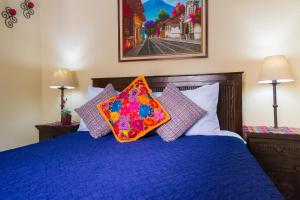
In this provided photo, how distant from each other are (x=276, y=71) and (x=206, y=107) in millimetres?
675

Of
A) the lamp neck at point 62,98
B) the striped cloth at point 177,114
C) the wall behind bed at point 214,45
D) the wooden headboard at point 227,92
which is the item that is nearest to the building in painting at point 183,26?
the wall behind bed at point 214,45

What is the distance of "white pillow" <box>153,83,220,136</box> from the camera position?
1722 mm

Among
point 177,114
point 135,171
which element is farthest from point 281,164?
point 135,171

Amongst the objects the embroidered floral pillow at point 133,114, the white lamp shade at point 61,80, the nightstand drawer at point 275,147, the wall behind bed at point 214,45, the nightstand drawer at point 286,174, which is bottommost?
the nightstand drawer at point 286,174

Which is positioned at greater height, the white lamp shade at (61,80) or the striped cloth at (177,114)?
the white lamp shade at (61,80)

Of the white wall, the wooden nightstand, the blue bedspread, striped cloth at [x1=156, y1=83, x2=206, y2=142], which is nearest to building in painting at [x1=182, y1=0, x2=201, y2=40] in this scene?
striped cloth at [x1=156, y1=83, x2=206, y2=142]

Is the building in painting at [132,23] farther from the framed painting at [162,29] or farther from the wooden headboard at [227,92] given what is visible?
the wooden headboard at [227,92]

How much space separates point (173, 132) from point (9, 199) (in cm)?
110

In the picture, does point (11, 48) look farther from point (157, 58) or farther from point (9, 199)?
point (9, 199)

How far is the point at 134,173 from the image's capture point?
876 mm

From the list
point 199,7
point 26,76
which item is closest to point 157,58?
point 199,7

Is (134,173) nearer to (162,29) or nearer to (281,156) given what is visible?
(281,156)

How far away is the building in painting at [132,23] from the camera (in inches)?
94.2

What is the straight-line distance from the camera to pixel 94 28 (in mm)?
2562
